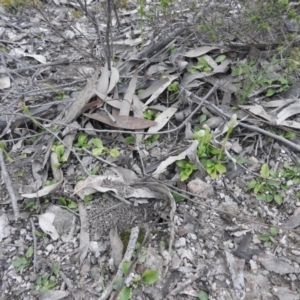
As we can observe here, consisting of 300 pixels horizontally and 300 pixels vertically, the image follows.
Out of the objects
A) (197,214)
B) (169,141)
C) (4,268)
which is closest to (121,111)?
(169,141)

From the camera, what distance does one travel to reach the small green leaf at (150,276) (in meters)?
1.30

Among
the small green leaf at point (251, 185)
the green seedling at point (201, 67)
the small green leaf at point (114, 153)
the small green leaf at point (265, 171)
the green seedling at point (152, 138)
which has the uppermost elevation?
the green seedling at point (201, 67)

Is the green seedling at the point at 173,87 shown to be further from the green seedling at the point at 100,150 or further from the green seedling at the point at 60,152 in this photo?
the green seedling at the point at 60,152

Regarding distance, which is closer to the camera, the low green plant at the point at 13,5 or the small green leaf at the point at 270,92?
the small green leaf at the point at 270,92

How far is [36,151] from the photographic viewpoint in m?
1.74

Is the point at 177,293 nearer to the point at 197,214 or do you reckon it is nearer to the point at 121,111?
the point at 197,214

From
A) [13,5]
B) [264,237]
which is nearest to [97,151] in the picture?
[264,237]

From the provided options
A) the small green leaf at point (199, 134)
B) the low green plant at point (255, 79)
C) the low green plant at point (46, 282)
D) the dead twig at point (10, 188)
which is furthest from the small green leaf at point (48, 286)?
the low green plant at point (255, 79)

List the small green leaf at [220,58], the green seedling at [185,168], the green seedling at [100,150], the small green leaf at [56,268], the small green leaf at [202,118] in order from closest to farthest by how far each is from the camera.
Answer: the small green leaf at [56,268], the green seedling at [185,168], the green seedling at [100,150], the small green leaf at [202,118], the small green leaf at [220,58]

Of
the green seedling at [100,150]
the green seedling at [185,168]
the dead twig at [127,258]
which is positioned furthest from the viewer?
the green seedling at [100,150]

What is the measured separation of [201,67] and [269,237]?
105cm

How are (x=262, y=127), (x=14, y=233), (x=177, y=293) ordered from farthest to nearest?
(x=262, y=127) < (x=14, y=233) < (x=177, y=293)

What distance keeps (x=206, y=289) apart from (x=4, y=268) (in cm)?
81

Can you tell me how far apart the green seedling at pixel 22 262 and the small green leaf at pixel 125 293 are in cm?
42
